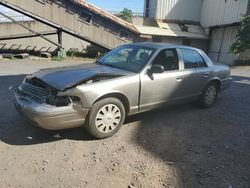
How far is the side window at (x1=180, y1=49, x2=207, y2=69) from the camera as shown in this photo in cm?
622

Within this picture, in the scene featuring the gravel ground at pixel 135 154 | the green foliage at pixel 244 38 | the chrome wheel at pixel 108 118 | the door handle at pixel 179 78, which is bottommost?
the gravel ground at pixel 135 154

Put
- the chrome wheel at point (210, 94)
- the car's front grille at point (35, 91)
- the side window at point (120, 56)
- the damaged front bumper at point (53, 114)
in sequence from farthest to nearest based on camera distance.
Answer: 1. the chrome wheel at point (210, 94)
2. the side window at point (120, 56)
3. the car's front grille at point (35, 91)
4. the damaged front bumper at point (53, 114)

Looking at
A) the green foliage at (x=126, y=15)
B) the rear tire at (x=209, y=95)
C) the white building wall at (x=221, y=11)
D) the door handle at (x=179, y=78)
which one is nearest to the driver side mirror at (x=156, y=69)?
the door handle at (x=179, y=78)

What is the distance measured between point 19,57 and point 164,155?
15562mm

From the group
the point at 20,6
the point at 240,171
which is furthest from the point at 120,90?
the point at 20,6

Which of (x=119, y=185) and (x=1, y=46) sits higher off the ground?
(x=1, y=46)

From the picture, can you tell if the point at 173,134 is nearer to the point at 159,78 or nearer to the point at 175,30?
the point at 159,78

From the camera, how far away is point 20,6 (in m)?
19.8

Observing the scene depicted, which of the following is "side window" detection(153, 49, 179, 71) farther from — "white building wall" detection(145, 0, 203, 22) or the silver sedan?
"white building wall" detection(145, 0, 203, 22)

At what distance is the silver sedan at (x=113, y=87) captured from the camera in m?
4.43

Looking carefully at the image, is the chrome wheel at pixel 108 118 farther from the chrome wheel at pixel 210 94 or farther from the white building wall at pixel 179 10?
the white building wall at pixel 179 10

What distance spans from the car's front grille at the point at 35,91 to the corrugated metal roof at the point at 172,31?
770 inches

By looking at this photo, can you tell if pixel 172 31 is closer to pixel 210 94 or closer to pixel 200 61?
pixel 210 94

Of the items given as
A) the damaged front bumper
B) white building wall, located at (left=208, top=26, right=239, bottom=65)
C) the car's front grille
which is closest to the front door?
the damaged front bumper
